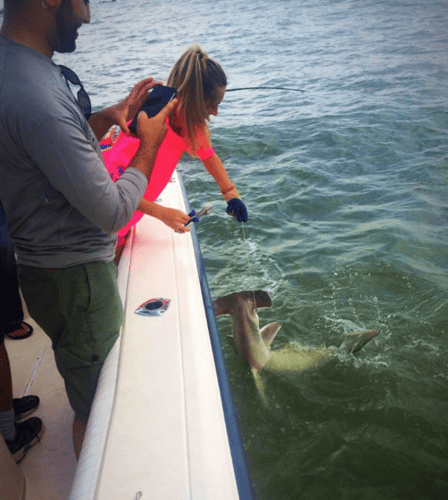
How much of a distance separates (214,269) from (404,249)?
2.00 metres

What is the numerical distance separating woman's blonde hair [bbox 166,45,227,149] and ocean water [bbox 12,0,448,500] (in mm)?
1737

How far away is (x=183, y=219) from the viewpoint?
2.95 meters

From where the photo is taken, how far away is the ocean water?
8.99 feet

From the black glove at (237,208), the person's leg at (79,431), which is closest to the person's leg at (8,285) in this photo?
the person's leg at (79,431)

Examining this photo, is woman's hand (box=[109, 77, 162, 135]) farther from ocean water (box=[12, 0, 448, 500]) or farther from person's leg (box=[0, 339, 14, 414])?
ocean water (box=[12, 0, 448, 500])

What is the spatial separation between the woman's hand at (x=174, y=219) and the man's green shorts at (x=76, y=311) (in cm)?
117

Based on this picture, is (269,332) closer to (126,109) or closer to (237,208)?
(237,208)

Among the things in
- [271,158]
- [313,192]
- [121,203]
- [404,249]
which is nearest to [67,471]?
[121,203]

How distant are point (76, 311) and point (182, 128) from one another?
5.45 feet

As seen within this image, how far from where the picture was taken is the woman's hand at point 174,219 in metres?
2.88

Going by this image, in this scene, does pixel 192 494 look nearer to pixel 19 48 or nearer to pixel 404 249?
pixel 19 48

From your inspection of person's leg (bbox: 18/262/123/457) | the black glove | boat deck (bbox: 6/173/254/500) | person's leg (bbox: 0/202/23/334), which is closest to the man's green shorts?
person's leg (bbox: 18/262/123/457)

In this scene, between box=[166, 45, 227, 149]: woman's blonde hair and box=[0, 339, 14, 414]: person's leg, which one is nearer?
box=[0, 339, 14, 414]: person's leg

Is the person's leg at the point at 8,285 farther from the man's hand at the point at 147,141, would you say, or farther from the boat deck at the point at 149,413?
the man's hand at the point at 147,141
